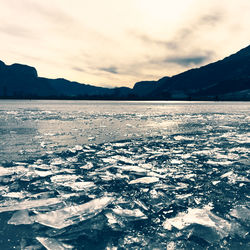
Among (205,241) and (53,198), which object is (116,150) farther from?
(205,241)

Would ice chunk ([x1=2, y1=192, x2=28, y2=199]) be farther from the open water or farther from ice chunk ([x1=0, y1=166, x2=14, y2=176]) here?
ice chunk ([x1=0, y1=166, x2=14, y2=176])

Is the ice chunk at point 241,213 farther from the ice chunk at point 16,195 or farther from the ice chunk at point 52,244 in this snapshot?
the ice chunk at point 16,195

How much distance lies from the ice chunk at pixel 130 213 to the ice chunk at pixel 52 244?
51.9 inches

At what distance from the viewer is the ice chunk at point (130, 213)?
164 inches

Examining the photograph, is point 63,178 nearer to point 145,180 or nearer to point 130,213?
point 145,180

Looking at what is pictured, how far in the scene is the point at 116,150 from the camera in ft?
32.9

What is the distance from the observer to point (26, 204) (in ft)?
15.0

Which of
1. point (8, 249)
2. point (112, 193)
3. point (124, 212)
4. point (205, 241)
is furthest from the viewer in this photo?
point (112, 193)

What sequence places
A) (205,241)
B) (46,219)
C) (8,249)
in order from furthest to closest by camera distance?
1. (46,219)
2. (205,241)
3. (8,249)

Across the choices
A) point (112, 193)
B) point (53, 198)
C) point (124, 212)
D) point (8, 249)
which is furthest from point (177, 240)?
point (53, 198)

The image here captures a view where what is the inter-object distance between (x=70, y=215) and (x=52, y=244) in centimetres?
90

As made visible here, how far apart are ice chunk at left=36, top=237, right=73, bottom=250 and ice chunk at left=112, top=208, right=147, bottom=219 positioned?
1.32 meters

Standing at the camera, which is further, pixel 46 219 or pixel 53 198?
pixel 53 198

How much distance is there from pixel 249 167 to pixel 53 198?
21.3ft
